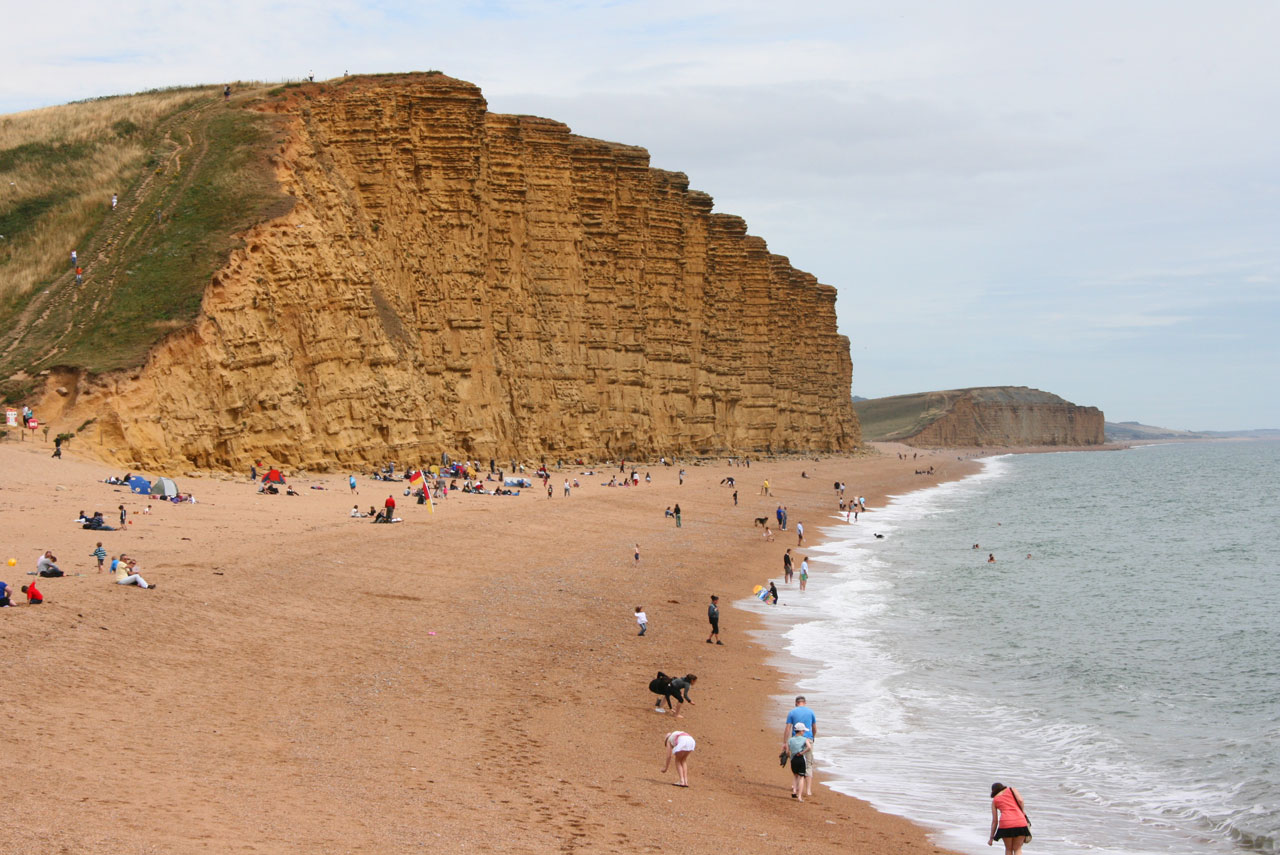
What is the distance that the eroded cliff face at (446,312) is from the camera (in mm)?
31375

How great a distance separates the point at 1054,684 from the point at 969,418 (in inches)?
6422

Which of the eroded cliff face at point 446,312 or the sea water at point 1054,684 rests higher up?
the eroded cliff face at point 446,312

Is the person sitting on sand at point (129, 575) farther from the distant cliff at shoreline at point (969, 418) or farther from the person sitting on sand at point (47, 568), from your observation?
the distant cliff at shoreline at point (969, 418)

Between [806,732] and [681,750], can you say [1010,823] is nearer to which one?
→ [806,732]

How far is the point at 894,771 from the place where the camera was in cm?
1299

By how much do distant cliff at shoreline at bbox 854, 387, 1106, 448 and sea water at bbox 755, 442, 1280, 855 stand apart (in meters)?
133

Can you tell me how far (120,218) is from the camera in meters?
37.1

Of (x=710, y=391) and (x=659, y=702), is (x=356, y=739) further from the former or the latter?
(x=710, y=391)

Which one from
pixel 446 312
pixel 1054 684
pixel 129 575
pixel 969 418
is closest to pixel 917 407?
pixel 969 418

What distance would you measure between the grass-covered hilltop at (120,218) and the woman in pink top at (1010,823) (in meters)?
25.8

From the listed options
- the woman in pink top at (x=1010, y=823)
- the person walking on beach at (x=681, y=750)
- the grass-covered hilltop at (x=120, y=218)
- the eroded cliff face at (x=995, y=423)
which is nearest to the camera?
the woman in pink top at (x=1010, y=823)

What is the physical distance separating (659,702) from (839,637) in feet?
23.6

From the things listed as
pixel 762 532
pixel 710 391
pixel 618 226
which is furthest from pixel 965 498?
pixel 762 532

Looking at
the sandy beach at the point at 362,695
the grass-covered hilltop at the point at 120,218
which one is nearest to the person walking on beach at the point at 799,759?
the sandy beach at the point at 362,695
